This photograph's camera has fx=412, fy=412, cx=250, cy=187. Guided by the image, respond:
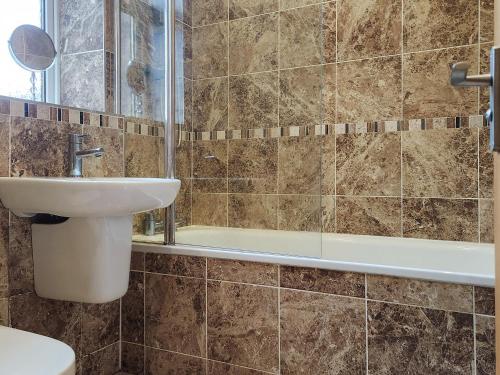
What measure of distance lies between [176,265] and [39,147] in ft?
2.25

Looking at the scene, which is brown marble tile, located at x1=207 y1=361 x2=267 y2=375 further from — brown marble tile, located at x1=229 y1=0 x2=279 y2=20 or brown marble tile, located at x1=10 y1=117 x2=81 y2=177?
brown marble tile, located at x1=229 y1=0 x2=279 y2=20

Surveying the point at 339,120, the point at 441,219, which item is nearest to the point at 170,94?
the point at 339,120

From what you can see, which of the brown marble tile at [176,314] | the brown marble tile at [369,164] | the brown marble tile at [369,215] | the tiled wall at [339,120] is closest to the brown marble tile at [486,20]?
the tiled wall at [339,120]

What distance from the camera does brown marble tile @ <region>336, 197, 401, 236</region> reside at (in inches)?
85.4

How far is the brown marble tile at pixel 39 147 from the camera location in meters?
1.44

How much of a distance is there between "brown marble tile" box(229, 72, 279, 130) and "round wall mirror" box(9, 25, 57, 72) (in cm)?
95

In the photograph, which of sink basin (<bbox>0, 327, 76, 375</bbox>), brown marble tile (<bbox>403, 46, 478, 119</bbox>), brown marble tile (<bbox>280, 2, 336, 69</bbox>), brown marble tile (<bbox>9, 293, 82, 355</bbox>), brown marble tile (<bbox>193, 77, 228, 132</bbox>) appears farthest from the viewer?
brown marble tile (<bbox>193, 77, 228, 132</bbox>)

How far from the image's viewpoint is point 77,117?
1679 millimetres

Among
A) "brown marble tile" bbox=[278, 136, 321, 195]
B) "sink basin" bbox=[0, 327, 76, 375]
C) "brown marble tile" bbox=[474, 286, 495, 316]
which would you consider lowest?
"sink basin" bbox=[0, 327, 76, 375]

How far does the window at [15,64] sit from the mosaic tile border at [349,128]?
73 cm

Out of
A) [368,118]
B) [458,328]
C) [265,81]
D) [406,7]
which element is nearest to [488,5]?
[406,7]

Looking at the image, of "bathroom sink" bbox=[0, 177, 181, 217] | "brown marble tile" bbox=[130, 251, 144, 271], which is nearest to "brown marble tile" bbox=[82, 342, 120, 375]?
"brown marble tile" bbox=[130, 251, 144, 271]

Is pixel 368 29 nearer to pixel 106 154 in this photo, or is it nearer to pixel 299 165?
pixel 299 165

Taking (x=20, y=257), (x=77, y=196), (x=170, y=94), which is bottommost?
(x=20, y=257)
